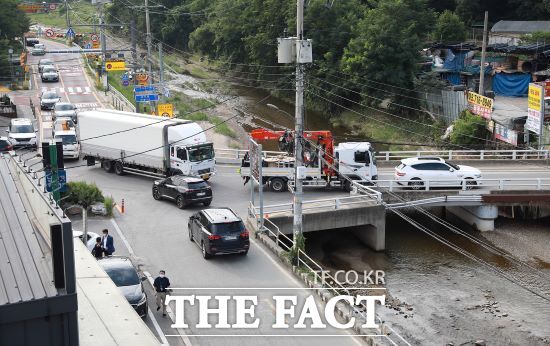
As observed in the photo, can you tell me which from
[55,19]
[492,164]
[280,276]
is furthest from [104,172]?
[55,19]

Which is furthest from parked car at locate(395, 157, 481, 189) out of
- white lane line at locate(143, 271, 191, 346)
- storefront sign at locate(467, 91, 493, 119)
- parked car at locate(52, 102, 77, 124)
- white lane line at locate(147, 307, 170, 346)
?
parked car at locate(52, 102, 77, 124)

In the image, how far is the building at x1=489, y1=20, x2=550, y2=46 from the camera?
263ft

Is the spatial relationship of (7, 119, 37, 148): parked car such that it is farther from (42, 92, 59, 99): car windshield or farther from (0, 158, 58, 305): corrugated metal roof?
(0, 158, 58, 305): corrugated metal roof

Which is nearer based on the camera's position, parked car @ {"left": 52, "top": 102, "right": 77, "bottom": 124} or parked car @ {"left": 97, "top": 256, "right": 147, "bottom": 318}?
parked car @ {"left": 97, "top": 256, "right": 147, "bottom": 318}

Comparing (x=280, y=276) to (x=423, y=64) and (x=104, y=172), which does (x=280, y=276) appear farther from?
(x=423, y=64)

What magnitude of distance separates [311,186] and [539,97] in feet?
48.9

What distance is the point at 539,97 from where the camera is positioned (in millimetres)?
39750

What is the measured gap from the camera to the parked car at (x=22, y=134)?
41375mm

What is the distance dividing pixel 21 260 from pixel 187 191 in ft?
68.0

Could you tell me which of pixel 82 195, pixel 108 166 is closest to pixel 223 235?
pixel 82 195

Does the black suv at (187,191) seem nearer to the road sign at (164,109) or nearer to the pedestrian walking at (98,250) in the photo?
the pedestrian walking at (98,250)

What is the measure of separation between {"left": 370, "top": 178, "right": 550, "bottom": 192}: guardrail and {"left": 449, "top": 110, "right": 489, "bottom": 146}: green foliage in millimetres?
15105

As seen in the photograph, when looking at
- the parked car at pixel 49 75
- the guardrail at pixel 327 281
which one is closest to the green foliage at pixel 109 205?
the guardrail at pixel 327 281

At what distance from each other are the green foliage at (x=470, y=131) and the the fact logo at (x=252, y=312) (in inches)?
1126
